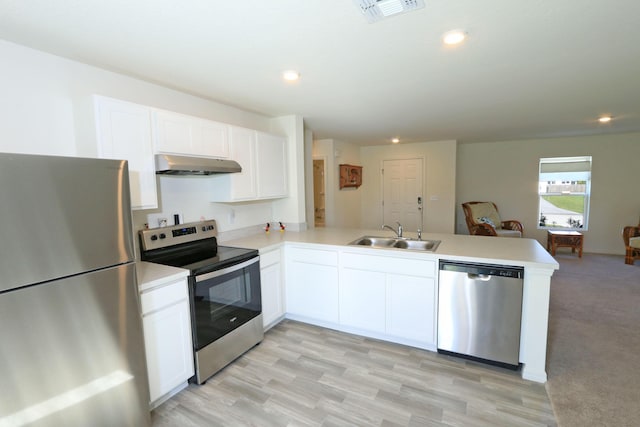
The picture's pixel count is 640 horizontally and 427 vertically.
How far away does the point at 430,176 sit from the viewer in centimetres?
637

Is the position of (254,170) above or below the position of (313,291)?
above

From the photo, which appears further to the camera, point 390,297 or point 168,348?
point 390,297

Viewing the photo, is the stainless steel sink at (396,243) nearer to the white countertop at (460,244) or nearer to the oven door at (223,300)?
the white countertop at (460,244)

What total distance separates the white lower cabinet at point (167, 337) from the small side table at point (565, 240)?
20.5ft

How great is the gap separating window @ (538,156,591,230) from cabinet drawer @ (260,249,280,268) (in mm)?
5837

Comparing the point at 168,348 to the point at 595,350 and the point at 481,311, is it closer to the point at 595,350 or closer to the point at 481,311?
the point at 481,311

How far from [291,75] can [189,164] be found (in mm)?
1035

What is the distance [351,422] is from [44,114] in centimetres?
269

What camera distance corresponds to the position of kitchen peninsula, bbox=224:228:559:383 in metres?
2.17

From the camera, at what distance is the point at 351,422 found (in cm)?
183

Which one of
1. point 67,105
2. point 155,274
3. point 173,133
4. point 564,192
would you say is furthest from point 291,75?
point 564,192

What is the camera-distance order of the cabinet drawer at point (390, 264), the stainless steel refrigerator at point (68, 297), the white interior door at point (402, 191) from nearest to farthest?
the stainless steel refrigerator at point (68, 297)
the cabinet drawer at point (390, 264)
the white interior door at point (402, 191)

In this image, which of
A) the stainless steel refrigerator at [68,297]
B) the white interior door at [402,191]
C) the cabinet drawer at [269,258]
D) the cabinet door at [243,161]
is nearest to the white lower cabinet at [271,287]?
the cabinet drawer at [269,258]

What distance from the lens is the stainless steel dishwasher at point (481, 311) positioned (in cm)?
221
